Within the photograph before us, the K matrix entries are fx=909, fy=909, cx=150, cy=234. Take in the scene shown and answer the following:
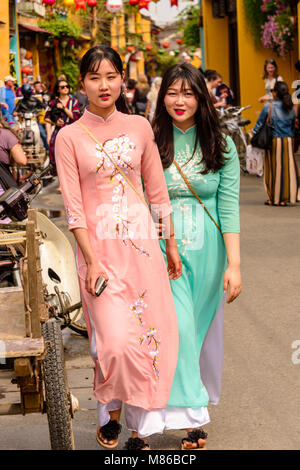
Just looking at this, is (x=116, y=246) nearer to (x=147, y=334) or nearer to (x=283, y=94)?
(x=147, y=334)

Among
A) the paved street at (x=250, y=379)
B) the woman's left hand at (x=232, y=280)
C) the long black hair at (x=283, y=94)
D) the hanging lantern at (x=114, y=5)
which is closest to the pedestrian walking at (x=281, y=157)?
the long black hair at (x=283, y=94)

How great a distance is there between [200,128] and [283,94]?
768 cm

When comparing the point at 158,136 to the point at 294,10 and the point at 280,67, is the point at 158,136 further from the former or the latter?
the point at 280,67

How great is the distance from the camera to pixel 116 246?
3.86 metres

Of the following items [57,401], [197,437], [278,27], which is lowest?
[197,437]

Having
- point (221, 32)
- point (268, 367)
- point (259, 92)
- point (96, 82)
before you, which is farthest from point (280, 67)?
point (96, 82)

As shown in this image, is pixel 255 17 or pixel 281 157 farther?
pixel 255 17

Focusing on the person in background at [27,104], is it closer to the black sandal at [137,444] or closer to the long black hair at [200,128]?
the long black hair at [200,128]

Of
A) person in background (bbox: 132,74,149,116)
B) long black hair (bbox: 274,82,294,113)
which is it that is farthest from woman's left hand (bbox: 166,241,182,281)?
person in background (bbox: 132,74,149,116)

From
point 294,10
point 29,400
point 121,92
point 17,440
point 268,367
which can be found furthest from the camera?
point 294,10

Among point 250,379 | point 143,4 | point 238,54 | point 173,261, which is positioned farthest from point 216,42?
point 173,261

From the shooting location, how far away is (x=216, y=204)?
4324 millimetres

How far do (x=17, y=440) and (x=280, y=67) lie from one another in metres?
18.3

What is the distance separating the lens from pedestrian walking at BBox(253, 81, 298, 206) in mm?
12117
